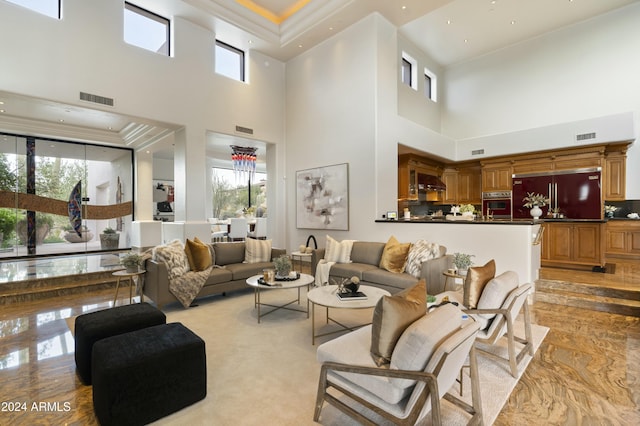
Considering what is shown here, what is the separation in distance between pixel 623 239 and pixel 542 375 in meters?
6.43

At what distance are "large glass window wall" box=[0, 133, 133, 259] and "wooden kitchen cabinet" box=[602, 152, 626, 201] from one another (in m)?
12.7

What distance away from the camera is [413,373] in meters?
1.53

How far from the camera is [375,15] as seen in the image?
Result: 20.2 feet

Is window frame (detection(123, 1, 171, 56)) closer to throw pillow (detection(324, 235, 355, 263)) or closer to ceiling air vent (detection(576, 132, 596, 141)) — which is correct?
throw pillow (detection(324, 235, 355, 263))

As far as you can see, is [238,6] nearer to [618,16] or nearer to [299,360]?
[299,360]

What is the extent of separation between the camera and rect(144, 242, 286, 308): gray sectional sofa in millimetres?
4301

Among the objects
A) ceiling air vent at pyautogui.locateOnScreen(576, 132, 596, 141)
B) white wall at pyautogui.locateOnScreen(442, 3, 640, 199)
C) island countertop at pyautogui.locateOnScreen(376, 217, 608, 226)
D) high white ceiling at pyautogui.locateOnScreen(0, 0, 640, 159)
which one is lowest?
island countertop at pyautogui.locateOnScreen(376, 217, 608, 226)

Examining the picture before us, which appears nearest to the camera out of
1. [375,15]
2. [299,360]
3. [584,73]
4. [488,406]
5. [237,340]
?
[488,406]

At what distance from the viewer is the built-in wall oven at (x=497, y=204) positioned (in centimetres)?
795

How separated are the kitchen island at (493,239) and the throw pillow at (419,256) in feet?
2.51

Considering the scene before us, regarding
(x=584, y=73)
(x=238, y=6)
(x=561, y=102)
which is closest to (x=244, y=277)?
(x=238, y=6)

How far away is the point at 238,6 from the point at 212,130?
8.91ft

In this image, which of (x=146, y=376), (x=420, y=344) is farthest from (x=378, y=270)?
(x=146, y=376)

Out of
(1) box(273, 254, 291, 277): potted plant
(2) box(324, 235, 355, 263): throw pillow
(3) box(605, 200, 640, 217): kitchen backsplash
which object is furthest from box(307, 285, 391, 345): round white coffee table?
(3) box(605, 200, 640, 217): kitchen backsplash
